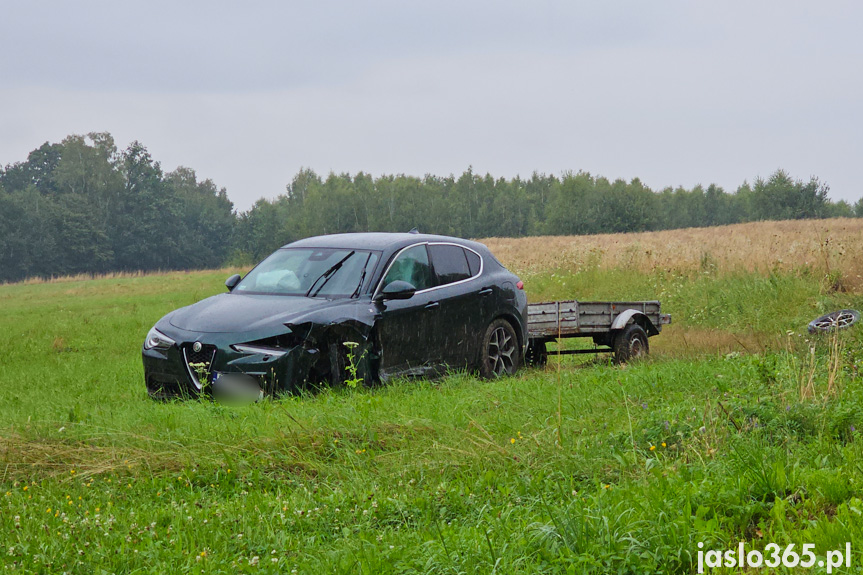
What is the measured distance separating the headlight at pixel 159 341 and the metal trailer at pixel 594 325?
16.0 feet

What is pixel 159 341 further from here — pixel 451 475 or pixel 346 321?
pixel 451 475

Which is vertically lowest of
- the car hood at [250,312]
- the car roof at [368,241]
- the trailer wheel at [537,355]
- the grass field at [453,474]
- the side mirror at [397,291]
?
the trailer wheel at [537,355]

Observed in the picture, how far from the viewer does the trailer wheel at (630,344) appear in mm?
11758

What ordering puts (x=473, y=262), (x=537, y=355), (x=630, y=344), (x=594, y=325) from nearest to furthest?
(x=473, y=262), (x=594, y=325), (x=537, y=355), (x=630, y=344)

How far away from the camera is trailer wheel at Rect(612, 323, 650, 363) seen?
1176 cm

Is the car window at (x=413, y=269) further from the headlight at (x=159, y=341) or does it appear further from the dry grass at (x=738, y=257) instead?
the dry grass at (x=738, y=257)

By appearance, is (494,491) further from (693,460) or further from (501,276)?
(501,276)

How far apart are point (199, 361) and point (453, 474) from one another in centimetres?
356

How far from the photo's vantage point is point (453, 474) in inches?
201

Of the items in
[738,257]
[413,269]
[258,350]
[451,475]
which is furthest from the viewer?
[738,257]

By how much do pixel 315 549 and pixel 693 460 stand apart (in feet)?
7.21

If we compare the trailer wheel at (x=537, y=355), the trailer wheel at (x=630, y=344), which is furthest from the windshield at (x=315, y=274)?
the trailer wheel at (x=630, y=344)

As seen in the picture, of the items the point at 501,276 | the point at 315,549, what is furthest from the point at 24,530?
the point at 501,276
